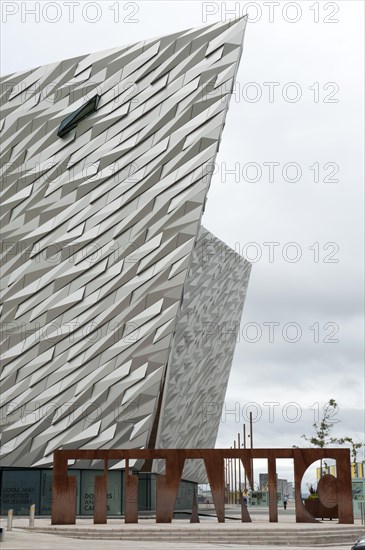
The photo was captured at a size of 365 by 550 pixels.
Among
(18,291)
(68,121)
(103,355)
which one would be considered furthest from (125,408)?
(68,121)

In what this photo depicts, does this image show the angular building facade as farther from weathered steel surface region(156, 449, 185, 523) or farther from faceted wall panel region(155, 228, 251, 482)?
weathered steel surface region(156, 449, 185, 523)

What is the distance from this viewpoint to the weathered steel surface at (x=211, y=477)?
88.3ft

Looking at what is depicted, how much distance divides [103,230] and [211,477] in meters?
14.0

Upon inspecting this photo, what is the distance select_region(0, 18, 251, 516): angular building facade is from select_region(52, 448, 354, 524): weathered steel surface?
22.9 ft

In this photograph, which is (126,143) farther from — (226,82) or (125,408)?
(125,408)

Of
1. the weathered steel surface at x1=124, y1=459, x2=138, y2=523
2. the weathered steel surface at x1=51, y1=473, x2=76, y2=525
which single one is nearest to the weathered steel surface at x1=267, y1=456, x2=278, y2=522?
the weathered steel surface at x1=124, y1=459, x2=138, y2=523

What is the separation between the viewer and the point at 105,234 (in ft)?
120

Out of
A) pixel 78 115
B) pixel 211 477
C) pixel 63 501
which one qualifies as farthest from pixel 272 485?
pixel 78 115

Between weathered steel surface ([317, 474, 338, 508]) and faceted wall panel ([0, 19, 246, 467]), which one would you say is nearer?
weathered steel surface ([317, 474, 338, 508])

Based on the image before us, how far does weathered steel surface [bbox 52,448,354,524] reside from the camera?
26.9 meters

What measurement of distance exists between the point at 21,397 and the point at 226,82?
1773 centimetres

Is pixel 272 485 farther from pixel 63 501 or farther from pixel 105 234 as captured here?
pixel 105 234

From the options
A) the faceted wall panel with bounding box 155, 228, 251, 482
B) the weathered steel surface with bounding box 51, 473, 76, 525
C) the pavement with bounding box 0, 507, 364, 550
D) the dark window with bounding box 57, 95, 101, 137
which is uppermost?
the dark window with bounding box 57, 95, 101, 137

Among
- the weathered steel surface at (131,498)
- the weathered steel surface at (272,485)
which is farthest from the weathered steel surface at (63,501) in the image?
the weathered steel surface at (272,485)
